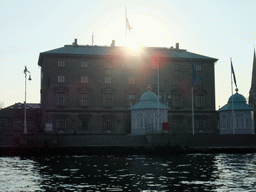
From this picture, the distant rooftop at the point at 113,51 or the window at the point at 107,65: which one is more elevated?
the distant rooftop at the point at 113,51

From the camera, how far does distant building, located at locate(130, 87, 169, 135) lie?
63031mm

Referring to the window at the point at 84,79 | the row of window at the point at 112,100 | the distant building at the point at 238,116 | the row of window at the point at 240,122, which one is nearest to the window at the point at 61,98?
the row of window at the point at 112,100

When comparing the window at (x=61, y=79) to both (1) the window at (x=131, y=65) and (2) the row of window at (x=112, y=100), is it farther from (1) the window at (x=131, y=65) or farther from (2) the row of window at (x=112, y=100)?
(1) the window at (x=131, y=65)

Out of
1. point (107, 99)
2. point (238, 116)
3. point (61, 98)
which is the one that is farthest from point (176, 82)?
point (61, 98)

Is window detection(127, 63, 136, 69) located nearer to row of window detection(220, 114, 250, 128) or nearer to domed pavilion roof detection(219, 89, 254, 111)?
domed pavilion roof detection(219, 89, 254, 111)

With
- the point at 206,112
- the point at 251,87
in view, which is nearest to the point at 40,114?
the point at 206,112

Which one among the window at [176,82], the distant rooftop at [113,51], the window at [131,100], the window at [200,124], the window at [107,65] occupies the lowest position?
the window at [200,124]

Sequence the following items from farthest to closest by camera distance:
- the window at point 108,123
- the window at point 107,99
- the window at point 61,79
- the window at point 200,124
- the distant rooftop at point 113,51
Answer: the window at point 200,124, the distant rooftop at point 113,51, the window at point 107,99, the window at point 108,123, the window at point 61,79

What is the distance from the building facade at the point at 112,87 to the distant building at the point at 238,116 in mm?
12822

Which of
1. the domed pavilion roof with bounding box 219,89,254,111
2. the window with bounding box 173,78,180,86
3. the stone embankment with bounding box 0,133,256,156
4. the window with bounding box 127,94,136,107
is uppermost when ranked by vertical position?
the window with bounding box 173,78,180,86

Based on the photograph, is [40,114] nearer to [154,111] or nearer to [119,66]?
[119,66]

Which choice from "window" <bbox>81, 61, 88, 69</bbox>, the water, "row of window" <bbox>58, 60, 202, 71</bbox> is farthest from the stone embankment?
"window" <bbox>81, 61, 88, 69</bbox>

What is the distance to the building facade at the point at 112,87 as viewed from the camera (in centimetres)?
7469

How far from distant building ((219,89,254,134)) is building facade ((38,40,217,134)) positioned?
42.1 feet
